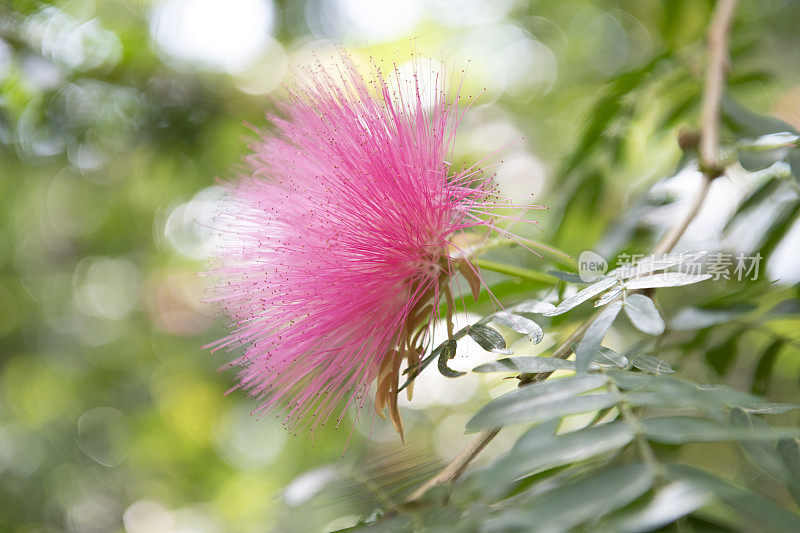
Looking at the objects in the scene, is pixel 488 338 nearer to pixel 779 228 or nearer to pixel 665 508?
pixel 665 508

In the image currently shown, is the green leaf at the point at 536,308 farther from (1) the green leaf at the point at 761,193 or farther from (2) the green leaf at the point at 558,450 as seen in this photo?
(1) the green leaf at the point at 761,193

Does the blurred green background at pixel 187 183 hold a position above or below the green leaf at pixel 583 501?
above

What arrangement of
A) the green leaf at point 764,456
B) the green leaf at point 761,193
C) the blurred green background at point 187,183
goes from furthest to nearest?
the blurred green background at point 187,183 → the green leaf at point 761,193 → the green leaf at point 764,456

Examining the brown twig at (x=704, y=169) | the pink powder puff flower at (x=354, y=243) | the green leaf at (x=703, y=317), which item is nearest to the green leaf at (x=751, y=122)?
the brown twig at (x=704, y=169)

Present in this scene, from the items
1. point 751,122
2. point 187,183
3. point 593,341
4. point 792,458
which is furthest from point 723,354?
point 187,183

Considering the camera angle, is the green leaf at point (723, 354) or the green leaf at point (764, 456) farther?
the green leaf at point (723, 354)

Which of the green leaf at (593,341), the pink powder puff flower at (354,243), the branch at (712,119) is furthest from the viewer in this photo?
the branch at (712,119)
